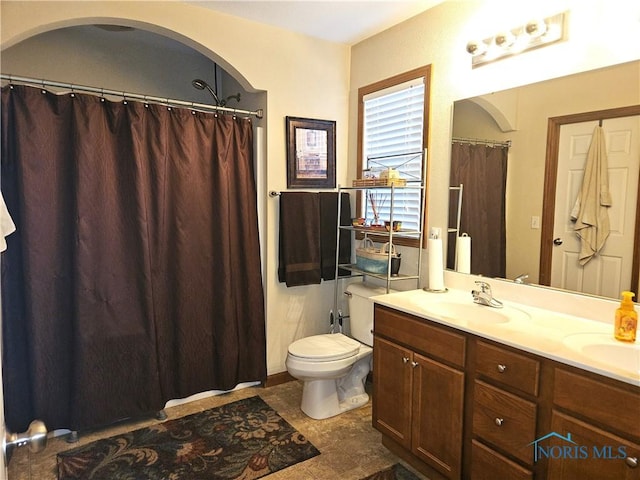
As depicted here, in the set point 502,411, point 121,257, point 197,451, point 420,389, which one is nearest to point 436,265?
point 420,389

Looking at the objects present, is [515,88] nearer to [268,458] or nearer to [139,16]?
[139,16]

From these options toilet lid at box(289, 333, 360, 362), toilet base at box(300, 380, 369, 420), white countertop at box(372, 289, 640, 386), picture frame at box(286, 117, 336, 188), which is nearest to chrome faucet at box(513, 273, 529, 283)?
white countertop at box(372, 289, 640, 386)

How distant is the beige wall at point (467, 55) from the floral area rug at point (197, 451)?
1.60m

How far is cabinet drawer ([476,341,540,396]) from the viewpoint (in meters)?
1.54

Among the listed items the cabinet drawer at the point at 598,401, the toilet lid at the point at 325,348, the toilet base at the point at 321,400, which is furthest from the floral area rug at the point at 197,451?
the cabinet drawer at the point at 598,401

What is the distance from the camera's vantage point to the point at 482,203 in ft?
7.81

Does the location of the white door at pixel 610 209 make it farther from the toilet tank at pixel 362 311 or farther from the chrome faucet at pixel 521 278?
the toilet tank at pixel 362 311

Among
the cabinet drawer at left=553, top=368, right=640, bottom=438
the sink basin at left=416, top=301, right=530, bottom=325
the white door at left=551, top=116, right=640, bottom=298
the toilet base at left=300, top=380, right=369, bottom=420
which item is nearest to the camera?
the cabinet drawer at left=553, top=368, right=640, bottom=438

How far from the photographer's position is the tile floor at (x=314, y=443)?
2121mm

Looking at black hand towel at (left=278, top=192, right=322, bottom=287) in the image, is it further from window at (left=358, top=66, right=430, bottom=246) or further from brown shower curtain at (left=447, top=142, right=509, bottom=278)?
brown shower curtain at (left=447, top=142, right=509, bottom=278)

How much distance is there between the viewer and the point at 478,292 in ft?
7.14

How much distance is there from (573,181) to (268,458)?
2064 millimetres

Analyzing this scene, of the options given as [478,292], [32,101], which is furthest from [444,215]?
[32,101]

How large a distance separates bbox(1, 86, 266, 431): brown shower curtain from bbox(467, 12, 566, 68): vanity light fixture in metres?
1.51
